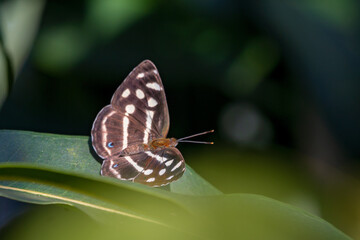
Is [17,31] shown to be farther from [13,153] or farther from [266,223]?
[266,223]

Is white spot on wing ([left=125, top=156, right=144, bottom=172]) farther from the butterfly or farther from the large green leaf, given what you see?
the large green leaf

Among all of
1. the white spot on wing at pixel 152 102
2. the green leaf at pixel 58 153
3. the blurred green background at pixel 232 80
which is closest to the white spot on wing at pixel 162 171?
the green leaf at pixel 58 153

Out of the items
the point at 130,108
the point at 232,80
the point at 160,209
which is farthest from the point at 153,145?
the point at 232,80

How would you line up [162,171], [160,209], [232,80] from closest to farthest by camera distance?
→ [160,209] < [162,171] < [232,80]

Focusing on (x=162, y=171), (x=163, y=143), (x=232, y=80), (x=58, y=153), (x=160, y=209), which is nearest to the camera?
(x=160, y=209)

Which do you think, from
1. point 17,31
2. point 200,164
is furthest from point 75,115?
point 17,31

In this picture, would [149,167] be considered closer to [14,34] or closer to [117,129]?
[117,129]

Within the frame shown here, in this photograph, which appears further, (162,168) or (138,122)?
(138,122)
